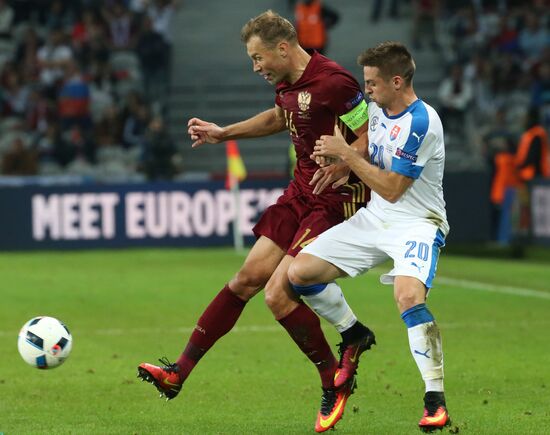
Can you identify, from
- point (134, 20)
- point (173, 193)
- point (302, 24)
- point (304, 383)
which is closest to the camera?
A: point (304, 383)

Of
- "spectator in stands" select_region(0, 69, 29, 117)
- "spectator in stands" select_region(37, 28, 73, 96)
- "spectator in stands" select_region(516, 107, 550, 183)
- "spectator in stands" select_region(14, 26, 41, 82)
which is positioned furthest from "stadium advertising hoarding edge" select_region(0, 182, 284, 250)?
"spectator in stands" select_region(14, 26, 41, 82)

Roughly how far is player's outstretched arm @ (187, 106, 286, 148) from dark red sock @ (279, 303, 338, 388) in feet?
3.93

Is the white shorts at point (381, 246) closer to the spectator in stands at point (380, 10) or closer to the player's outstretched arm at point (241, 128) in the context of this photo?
→ the player's outstretched arm at point (241, 128)

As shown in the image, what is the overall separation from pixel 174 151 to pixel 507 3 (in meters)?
9.80

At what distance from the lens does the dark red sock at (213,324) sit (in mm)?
7770

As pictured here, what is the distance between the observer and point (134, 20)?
26375 millimetres

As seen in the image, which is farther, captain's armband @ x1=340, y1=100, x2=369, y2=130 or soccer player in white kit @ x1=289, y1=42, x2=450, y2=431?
captain's armband @ x1=340, y1=100, x2=369, y2=130

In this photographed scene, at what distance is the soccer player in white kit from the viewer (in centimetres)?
693

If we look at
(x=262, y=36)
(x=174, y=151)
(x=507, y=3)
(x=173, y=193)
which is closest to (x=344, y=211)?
(x=262, y=36)

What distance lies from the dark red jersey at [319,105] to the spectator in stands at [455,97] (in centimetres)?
1812

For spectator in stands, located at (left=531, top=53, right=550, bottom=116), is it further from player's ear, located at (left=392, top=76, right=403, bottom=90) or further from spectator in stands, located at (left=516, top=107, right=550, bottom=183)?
player's ear, located at (left=392, top=76, right=403, bottom=90)

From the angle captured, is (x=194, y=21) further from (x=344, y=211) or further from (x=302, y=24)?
(x=344, y=211)

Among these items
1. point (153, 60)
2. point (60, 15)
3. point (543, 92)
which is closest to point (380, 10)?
point (543, 92)

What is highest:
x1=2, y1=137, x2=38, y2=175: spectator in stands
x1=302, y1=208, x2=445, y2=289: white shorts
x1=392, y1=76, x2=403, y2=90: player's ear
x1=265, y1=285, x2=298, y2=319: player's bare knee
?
x1=392, y1=76, x2=403, y2=90: player's ear
